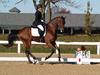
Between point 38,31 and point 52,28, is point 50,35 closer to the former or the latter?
point 52,28

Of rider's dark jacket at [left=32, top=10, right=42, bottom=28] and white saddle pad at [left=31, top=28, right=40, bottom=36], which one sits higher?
rider's dark jacket at [left=32, top=10, right=42, bottom=28]

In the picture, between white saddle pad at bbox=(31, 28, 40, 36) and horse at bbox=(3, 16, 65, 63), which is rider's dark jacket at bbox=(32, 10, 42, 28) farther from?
horse at bbox=(3, 16, 65, 63)

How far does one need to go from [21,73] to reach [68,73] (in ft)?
5.02

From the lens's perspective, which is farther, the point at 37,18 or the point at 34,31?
the point at 34,31

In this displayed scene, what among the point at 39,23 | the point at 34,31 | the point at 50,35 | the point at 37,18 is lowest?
the point at 50,35

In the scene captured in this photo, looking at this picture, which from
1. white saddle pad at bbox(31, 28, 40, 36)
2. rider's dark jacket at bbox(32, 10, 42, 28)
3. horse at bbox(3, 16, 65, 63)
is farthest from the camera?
white saddle pad at bbox(31, 28, 40, 36)

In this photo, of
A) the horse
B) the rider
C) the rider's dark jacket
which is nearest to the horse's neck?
the horse

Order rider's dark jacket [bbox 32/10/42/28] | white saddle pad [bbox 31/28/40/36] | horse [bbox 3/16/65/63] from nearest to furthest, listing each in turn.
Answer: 1. rider's dark jacket [bbox 32/10/42/28]
2. horse [bbox 3/16/65/63]
3. white saddle pad [bbox 31/28/40/36]

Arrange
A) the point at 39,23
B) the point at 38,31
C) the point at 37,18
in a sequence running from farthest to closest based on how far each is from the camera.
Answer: the point at 38,31
the point at 39,23
the point at 37,18

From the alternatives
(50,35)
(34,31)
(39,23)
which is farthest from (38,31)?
(50,35)

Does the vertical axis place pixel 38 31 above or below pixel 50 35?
above

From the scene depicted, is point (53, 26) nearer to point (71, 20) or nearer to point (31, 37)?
point (31, 37)

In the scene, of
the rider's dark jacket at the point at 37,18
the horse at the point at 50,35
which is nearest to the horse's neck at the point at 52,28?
the horse at the point at 50,35

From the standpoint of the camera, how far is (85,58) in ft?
58.0
